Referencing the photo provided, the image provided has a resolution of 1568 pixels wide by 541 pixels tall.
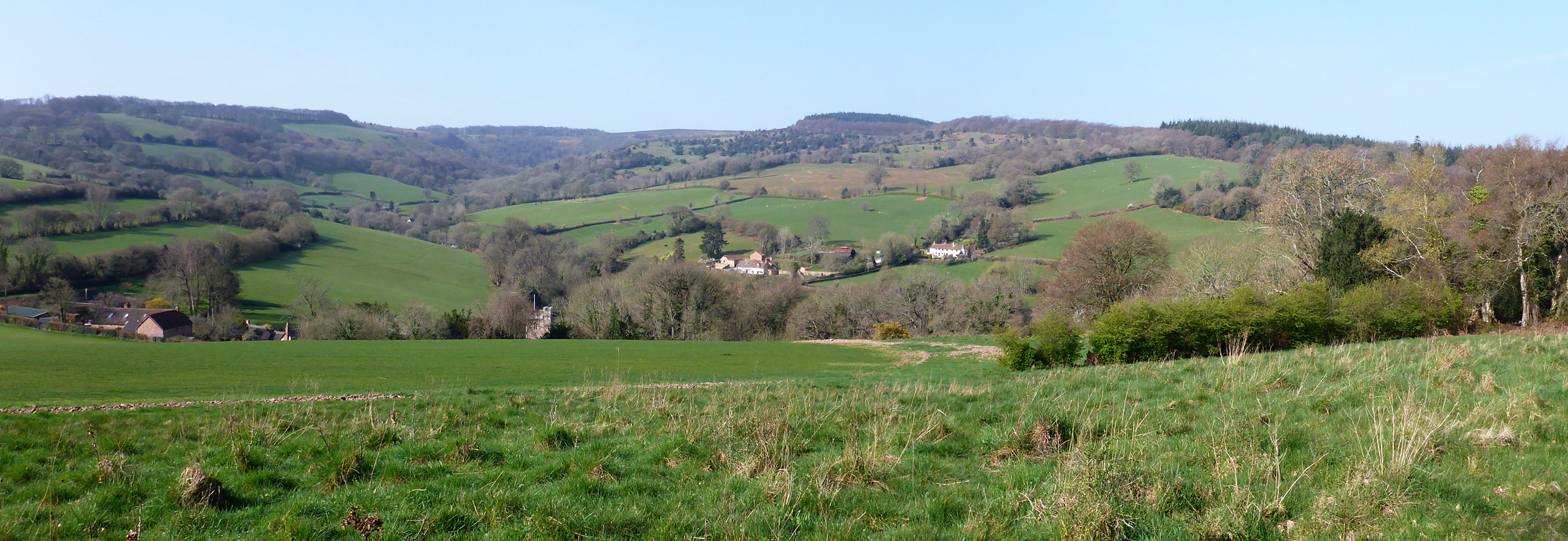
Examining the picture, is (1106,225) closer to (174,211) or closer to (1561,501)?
(1561,501)

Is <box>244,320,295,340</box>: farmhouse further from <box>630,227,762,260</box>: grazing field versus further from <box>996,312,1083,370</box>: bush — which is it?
<box>996,312,1083,370</box>: bush

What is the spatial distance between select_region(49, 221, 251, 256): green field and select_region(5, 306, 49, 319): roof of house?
50.7ft

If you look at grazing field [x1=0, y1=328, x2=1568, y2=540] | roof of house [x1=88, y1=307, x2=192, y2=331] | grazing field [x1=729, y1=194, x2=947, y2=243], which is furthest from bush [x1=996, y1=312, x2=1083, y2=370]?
grazing field [x1=729, y1=194, x2=947, y2=243]

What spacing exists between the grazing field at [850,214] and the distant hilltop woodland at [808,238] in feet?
2.86

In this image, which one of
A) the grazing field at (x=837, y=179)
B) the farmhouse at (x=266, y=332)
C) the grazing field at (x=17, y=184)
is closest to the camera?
the farmhouse at (x=266, y=332)

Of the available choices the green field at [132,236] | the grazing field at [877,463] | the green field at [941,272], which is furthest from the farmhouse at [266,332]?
the grazing field at [877,463]

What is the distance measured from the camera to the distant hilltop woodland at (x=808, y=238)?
3050 cm

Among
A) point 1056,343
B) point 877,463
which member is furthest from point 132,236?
point 877,463

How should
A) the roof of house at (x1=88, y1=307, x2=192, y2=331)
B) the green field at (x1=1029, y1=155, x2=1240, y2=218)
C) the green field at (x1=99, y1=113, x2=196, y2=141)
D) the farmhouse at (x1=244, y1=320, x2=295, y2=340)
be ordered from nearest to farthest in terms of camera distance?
1. the roof of house at (x1=88, y1=307, x2=192, y2=331)
2. the farmhouse at (x1=244, y1=320, x2=295, y2=340)
3. the green field at (x1=1029, y1=155, x2=1240, y2=218)
4. the green field at (x1=99, y1=113, x2=196, y2=141)

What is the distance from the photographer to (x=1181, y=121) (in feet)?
548

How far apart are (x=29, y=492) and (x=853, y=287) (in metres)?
63.5

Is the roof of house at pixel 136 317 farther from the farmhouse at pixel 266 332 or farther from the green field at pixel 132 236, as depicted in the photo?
the green field at pixel 132 236

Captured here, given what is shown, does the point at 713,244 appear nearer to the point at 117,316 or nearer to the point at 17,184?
the point at 117,316

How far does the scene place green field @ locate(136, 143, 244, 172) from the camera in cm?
14750
